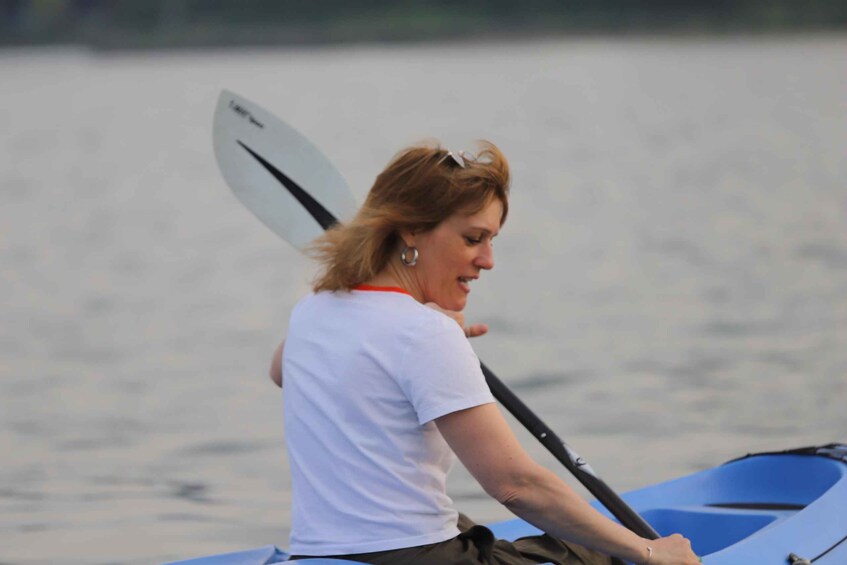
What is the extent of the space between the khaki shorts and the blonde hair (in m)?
0.46

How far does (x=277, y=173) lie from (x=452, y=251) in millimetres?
1400

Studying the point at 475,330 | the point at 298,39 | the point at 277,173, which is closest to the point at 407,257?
the point at 475,330

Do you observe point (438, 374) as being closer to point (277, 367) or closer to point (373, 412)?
point (373, 412)

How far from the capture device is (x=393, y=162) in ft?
7.93

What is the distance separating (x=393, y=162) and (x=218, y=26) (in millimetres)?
37166

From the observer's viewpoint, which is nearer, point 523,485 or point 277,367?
point 523,485

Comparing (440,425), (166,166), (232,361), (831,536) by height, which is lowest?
(831,536)

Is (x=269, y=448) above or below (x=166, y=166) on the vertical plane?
below

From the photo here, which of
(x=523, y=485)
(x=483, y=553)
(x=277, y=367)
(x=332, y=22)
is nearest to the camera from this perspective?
(x=523, y=485)

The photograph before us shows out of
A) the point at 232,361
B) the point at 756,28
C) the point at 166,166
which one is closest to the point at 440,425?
the point at 232,361

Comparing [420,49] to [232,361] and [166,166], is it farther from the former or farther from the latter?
[232,361]

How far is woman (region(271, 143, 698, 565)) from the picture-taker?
232 cm

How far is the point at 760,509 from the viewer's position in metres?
3.76

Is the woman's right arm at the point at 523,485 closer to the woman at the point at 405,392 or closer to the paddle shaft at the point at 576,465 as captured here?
the woman at the point at 405,392
